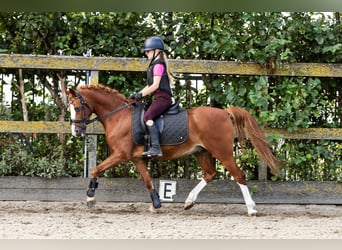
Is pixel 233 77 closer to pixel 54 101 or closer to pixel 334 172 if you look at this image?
pixel 334 172

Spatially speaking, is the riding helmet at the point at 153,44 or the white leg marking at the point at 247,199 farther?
the white leg marking at the point at 247,199

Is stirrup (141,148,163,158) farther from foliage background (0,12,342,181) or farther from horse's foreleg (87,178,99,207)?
foliage background (0,12,342,181)

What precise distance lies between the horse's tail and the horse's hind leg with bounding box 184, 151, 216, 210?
492 millimetres

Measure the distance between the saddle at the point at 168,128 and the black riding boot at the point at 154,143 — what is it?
106mm

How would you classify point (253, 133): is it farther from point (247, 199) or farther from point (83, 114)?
point (83, 114)

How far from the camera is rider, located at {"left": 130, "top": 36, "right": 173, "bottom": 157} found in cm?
679

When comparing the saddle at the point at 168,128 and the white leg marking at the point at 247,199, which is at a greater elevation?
the saddle at the point at 168,128

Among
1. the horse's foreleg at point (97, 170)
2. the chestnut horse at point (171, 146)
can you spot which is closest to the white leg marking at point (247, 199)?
the chestnut horse at point (171, 146)

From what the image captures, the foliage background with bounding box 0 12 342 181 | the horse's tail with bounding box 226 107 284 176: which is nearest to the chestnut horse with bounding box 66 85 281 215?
the horse's tail with bounding box 226 107 284 176

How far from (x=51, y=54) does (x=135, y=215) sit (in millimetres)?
2711

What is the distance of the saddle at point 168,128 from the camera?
6.95m

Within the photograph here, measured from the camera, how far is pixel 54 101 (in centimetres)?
819

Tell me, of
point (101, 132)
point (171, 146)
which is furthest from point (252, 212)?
point (101, 132)

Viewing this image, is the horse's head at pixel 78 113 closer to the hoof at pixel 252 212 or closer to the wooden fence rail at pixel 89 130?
the wooden fence rail at pixel 89 130
